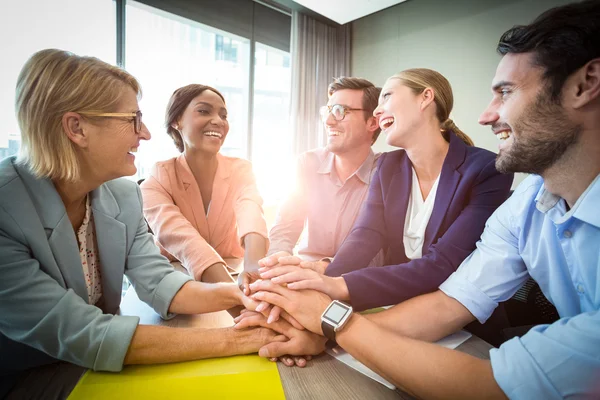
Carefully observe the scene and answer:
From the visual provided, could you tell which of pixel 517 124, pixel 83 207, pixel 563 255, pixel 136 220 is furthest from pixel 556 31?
pixel 83 207

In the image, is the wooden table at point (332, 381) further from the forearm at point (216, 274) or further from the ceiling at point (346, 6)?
the ceiling at point (346, 6)

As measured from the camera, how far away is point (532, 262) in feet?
3.55

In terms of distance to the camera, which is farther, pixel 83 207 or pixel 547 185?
pixel 83 207

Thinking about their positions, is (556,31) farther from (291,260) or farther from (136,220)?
Answer: (136,220)

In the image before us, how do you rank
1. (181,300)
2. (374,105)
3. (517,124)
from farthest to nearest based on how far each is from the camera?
(374,105), (181,300), (517,124)

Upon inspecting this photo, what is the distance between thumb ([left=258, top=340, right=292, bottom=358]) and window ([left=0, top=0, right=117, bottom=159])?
2.44 metres

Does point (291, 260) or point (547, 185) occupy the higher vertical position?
point (547, 185)

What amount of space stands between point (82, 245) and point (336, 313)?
96cm

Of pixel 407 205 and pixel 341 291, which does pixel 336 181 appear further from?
pixel 341 291

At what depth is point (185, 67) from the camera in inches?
166

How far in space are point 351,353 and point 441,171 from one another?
0.97m

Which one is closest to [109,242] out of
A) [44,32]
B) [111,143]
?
[111,143]

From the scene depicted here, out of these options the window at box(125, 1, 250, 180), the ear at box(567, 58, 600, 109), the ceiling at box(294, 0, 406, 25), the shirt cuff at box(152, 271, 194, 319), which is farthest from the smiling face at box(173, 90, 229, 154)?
the ceiling at box(294, 0, 406, 25)

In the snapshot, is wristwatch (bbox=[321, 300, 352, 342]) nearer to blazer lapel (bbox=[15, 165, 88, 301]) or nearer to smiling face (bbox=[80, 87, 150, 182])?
blazer lapel (bbox=[15, 165, 88, 301])
